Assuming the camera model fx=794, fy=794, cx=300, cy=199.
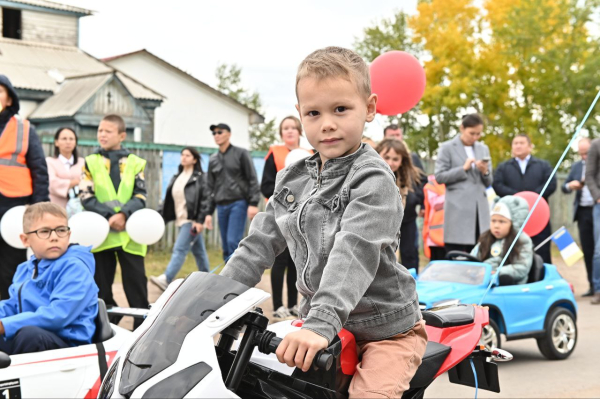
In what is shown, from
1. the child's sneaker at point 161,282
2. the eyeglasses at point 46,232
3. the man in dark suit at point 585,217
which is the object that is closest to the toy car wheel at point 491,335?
the eyeglasses at point 46,232

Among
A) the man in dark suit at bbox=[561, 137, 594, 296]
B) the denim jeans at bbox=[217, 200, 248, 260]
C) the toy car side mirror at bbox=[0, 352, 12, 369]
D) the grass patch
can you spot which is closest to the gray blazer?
the denim jeans at bbox=[217, 200, 248, 260]

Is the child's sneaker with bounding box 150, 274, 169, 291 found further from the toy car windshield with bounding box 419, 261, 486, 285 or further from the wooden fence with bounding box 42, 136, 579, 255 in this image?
the wooden fence with bounding box 42, 136, 579, 255

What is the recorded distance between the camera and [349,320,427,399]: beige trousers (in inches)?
107

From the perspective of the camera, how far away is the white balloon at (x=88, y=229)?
22.7ft

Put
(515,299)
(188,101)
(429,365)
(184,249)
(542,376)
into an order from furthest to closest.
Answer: (188,101) → (184,249) → (515,299) → (542,376) → (429,365)

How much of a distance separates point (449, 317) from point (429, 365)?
0.39 m

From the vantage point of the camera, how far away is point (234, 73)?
6203cm

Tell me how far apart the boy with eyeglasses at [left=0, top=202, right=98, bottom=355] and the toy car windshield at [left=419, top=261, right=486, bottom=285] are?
3.41 metres

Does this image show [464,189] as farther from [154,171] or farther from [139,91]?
[139,91]

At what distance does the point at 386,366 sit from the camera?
2.75 metres

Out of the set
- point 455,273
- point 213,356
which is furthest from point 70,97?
point 213,356

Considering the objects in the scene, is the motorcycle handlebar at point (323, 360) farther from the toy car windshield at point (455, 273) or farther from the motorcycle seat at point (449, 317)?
the toy car windshield at point (455, 273)

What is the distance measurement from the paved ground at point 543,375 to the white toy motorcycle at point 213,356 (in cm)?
322

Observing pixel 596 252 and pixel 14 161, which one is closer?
pixel 14 161
